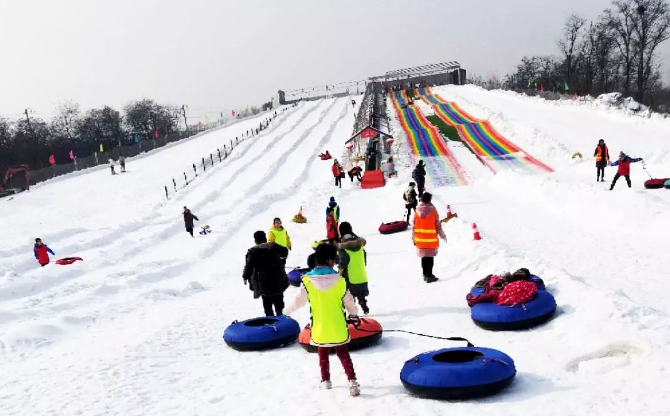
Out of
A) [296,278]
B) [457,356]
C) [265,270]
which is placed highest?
[265,270]

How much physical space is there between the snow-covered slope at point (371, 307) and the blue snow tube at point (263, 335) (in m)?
0.13

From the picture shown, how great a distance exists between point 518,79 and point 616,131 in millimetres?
62313

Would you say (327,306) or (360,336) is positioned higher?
(327,306)

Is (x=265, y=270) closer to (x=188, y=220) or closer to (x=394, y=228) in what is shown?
(x=394, y=228)

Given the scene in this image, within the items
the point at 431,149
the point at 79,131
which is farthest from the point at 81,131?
the point at 431,149

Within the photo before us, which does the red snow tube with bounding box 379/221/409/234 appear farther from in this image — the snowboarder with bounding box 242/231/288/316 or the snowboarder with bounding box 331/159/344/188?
the snowboarder with bounding box 331/159/344/188

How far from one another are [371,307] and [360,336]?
240cm

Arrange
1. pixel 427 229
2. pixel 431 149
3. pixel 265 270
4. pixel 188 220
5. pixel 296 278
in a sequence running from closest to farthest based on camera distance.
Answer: pixel 265 270 → pixel 427 229 → pixel 296 278 → pixel 188 220 → pixel 431 149

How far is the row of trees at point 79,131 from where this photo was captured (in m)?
76.2

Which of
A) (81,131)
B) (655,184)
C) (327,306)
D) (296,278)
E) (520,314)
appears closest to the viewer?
(327,306)

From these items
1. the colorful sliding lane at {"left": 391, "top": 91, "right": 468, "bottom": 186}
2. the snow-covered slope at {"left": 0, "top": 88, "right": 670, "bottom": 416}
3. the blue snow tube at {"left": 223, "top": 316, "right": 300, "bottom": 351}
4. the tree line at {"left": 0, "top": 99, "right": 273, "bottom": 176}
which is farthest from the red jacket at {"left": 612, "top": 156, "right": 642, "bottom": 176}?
the tree line at {"left": 0, "top": 99, "right": 273, "bottom": 176}

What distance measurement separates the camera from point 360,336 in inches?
271

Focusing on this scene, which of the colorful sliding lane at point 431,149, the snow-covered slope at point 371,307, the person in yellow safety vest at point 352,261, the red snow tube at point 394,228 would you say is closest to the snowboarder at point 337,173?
the snow-covered slope at point 371,307

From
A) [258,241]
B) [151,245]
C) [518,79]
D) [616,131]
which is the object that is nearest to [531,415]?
[258,241]
